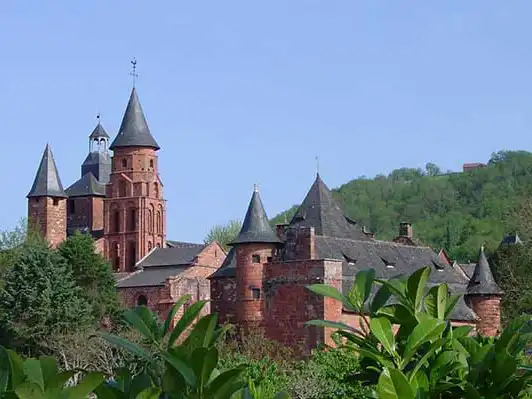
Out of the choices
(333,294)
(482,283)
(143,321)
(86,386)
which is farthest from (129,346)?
(482,283)

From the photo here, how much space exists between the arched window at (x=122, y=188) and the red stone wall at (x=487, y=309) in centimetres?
4393

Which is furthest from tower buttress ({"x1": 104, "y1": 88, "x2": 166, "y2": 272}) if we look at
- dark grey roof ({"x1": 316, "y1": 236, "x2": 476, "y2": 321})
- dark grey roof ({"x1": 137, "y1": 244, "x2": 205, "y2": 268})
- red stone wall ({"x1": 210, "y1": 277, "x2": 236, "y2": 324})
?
dark grey roof ({"x1": 316, "y1": 236, "x2": 476, "y2": 321})

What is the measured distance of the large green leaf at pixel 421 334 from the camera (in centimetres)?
401

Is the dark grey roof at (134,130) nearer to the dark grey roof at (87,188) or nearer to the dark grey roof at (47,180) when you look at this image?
the dark grey roof at (47,180)

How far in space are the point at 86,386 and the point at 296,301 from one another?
1647 inches

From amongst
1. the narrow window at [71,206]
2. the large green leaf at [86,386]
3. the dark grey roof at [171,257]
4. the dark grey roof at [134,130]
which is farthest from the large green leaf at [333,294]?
the narrow window at [71,206]

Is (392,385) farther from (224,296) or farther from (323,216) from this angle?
(323,216)

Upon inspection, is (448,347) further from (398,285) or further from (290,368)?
(290,368)

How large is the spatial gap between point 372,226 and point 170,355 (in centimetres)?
12859

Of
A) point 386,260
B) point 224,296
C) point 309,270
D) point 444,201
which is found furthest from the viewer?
point 444,201

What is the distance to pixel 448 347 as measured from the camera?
4383mm

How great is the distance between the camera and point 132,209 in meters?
87.8

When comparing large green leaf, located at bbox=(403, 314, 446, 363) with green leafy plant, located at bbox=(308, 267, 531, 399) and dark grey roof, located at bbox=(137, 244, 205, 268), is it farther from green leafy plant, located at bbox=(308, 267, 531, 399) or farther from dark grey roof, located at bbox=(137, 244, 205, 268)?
dark grey roof, located at bbox=(137, 244, 205, 268)

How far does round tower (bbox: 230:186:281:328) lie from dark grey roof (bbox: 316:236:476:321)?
2077 mm
